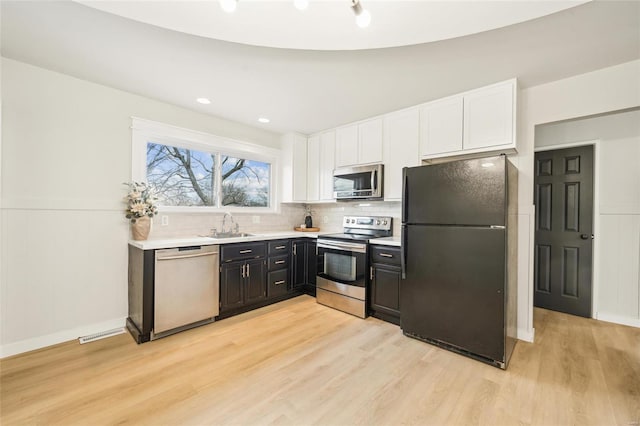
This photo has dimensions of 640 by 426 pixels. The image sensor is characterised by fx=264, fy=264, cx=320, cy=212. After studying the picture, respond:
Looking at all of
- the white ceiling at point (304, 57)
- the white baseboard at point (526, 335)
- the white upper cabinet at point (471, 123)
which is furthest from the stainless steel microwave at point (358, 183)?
the white baseboard at point (526, 335)

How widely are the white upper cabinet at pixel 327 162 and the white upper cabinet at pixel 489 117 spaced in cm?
181

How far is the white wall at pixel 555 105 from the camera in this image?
86.8 inches

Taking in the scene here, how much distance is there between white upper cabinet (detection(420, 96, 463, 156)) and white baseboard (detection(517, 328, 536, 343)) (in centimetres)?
190

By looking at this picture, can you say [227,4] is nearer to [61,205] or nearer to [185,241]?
[185,241]

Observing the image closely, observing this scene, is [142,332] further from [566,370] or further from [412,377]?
[566,370]

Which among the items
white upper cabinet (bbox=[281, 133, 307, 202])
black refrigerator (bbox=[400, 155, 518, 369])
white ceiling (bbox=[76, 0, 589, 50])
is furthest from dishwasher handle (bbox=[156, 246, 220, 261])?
black refrigerator (bbox=[400, 155, 518, 369])

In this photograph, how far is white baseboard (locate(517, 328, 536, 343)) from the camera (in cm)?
255

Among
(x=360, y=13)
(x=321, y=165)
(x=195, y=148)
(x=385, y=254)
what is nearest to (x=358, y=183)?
(x=321, y=165)

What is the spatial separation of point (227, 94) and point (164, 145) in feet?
3.47

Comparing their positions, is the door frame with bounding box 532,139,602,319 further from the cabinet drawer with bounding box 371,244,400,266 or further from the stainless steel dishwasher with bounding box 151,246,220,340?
the stainless steel dishwasher with bounding box 151,246,220,340

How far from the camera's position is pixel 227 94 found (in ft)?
9.08

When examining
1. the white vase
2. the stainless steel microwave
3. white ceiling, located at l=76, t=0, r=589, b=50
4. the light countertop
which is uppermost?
white ceiling, located at l=76, t=0, r=589, b=50

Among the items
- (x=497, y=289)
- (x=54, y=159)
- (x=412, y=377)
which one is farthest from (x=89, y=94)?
(x=497, y=289)

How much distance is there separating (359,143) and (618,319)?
3554mm
